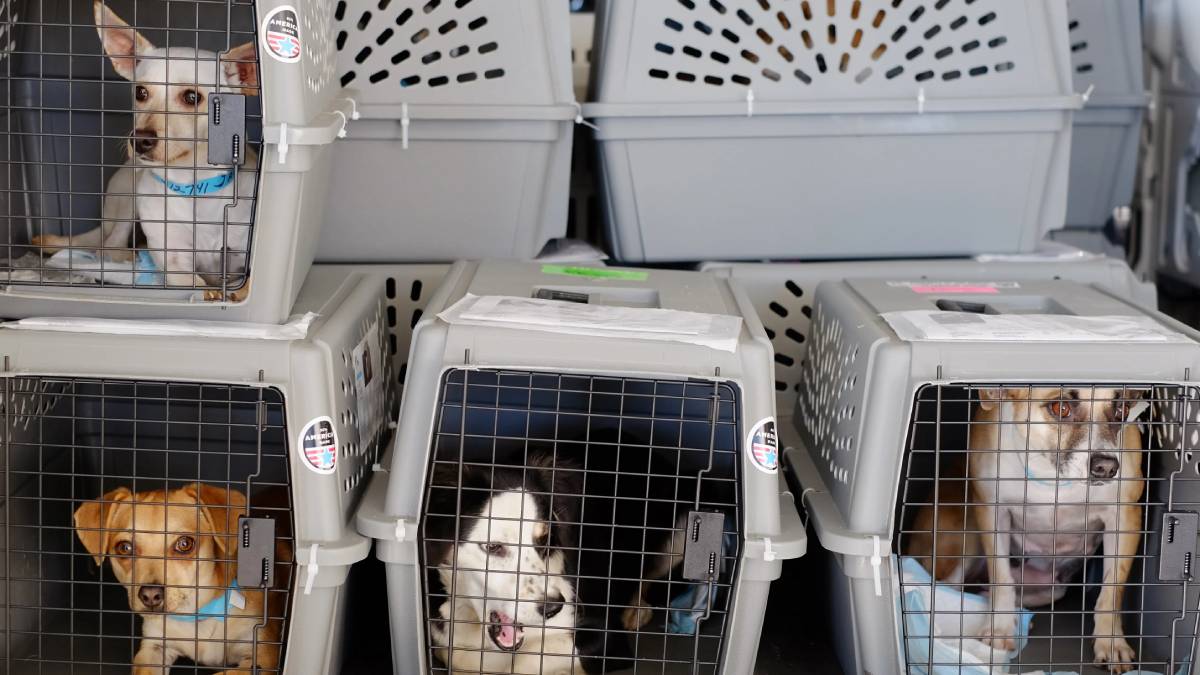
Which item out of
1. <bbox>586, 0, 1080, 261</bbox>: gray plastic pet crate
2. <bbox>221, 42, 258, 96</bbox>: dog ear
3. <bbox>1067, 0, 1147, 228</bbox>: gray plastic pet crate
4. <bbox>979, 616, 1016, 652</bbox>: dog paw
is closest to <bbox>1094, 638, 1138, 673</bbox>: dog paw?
<bbox>979, 616, 1016, 652</bbox>: dog paw

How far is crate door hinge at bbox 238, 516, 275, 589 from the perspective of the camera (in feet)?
4.73

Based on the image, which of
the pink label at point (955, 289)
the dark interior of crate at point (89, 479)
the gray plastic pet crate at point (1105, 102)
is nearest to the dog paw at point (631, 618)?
the dark interior of crate at point (89, 479)

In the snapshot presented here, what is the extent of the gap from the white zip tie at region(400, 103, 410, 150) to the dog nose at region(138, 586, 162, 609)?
2.53ft

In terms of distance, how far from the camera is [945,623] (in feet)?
5.15

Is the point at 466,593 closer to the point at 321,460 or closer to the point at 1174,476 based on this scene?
the point at 321,460

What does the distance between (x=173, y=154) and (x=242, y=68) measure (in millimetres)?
146

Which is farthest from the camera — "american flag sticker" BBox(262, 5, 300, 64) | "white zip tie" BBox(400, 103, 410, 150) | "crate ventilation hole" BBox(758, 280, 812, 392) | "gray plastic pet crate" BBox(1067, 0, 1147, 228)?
"gray plastic pet crate" BBox(1067, 0, 1147, 228)

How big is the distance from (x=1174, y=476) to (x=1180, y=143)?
3.68 ft

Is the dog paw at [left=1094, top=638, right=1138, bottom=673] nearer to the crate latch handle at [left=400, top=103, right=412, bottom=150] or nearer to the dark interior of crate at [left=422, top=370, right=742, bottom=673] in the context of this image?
the dark interior of crate at [left=422, top=370, right=742, bottom=673]

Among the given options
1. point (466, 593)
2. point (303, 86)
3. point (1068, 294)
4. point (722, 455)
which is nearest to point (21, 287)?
point (303, 86)

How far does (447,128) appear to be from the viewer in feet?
6.18

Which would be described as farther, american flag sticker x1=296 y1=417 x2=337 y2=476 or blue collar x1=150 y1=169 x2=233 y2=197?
blue collar x1=150 y1=169 x2=233 y2=197

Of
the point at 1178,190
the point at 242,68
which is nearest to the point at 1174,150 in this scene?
the point at 1178,190

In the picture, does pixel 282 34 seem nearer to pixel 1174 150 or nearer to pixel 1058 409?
pixel 1058 409
